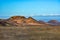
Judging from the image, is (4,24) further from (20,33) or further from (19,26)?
(20,33)

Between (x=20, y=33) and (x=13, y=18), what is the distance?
1.92m

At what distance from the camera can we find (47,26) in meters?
15.3

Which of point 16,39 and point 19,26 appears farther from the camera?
point 19,26

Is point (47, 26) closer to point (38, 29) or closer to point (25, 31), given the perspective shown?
point (38, 29)

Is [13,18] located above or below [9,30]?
above

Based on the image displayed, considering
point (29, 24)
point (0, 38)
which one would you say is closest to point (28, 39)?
point (0, 38)

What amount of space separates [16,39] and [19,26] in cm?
393

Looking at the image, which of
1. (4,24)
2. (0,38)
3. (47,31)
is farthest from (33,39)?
(4,24)

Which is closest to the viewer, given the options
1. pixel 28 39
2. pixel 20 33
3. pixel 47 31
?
pixel 28 39

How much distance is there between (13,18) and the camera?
15.1 m

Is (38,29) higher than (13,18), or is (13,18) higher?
(13,18)

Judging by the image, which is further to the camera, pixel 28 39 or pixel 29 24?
pixel 29 24

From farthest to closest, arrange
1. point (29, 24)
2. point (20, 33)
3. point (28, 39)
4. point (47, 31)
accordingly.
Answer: point (29, 24) → point (47, 31) → point (20, 33) → point (28, 39)

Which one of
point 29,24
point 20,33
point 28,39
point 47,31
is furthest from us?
point 29,24
